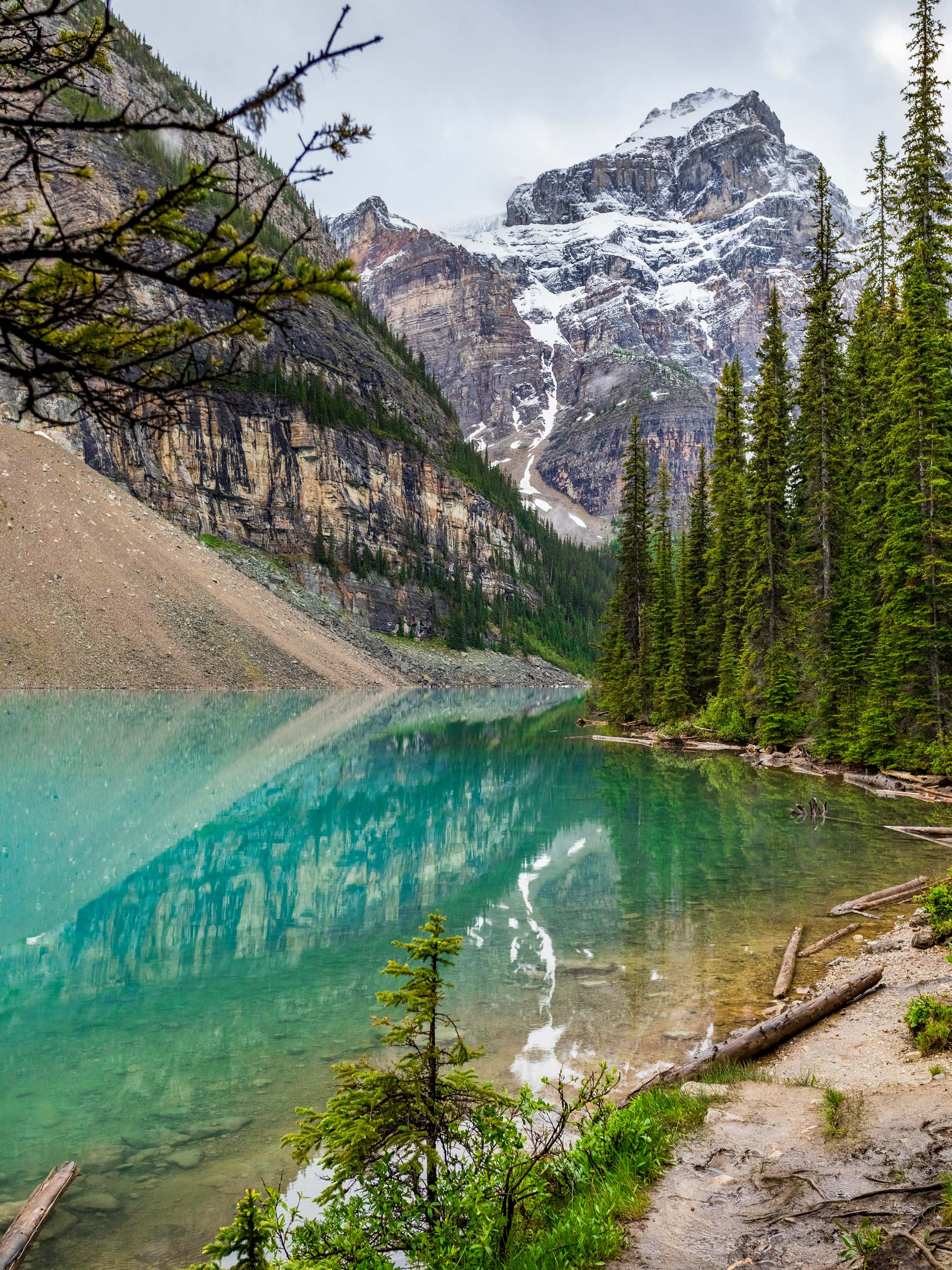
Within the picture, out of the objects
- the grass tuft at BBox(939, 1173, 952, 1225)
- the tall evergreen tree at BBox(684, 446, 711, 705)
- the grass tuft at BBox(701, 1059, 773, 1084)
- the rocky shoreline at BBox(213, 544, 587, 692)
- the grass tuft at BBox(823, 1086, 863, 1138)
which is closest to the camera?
the grass tuft at BBox(939, 1173, 952, 1225)

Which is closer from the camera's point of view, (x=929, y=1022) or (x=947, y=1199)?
(x=947, y=1199)

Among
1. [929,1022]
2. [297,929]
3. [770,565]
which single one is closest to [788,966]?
[929,1022]

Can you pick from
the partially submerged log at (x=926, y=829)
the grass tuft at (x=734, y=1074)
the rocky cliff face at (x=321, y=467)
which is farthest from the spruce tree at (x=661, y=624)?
the rocky cliff face at (x=321, y=467)

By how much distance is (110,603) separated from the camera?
198 feet

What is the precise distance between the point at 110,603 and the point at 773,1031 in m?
62.2

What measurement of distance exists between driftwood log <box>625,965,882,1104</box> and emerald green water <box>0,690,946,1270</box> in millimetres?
760

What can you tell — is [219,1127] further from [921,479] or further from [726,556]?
[726,556]

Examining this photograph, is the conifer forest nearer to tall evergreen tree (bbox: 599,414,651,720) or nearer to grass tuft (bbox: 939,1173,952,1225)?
tall evergreen tree (bbox: 599,414,651,720)

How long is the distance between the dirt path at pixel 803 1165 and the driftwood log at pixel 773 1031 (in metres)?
0.23

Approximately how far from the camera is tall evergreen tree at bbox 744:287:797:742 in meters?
32.2

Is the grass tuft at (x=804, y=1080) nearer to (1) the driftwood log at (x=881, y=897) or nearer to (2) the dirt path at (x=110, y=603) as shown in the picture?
(1) the driftwood log at (x=881, y=897)

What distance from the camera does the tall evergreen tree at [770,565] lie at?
3216 cm

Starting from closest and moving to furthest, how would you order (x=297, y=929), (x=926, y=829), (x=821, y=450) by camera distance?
1. (x=297, y=929)
2. (x=926, y=829)
3. (x=821, y=450)

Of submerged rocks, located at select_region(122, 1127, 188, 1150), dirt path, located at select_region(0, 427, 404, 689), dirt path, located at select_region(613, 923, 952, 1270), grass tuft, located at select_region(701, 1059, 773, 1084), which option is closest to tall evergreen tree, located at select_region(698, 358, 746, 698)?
grass tuft, located at select_region(701, 1059, 773, 1084)
